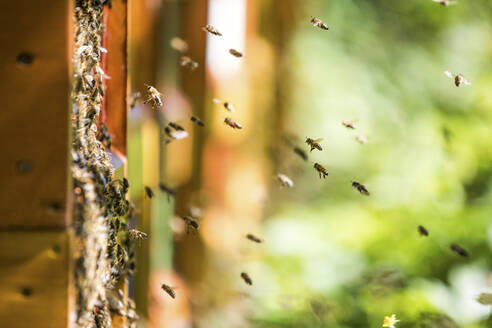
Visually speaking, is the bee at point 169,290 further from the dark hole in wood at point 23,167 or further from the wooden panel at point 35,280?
the dark hole in wood at point 23,167

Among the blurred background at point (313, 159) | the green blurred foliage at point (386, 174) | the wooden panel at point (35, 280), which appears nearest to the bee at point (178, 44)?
the blurred background at point (313, 159)

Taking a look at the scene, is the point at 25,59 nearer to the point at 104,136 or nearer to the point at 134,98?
the point at 104,136

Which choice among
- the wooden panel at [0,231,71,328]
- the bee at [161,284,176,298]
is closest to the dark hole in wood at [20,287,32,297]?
the wooden panel at [0,231,71,328]

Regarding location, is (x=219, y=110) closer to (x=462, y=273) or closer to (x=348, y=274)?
(x=348, y=274)

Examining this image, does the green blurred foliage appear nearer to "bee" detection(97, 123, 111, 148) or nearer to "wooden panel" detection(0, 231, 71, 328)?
"bee" detection(97, 123, 111, 148)

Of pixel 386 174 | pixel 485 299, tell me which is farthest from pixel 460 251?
pixel 386 174
